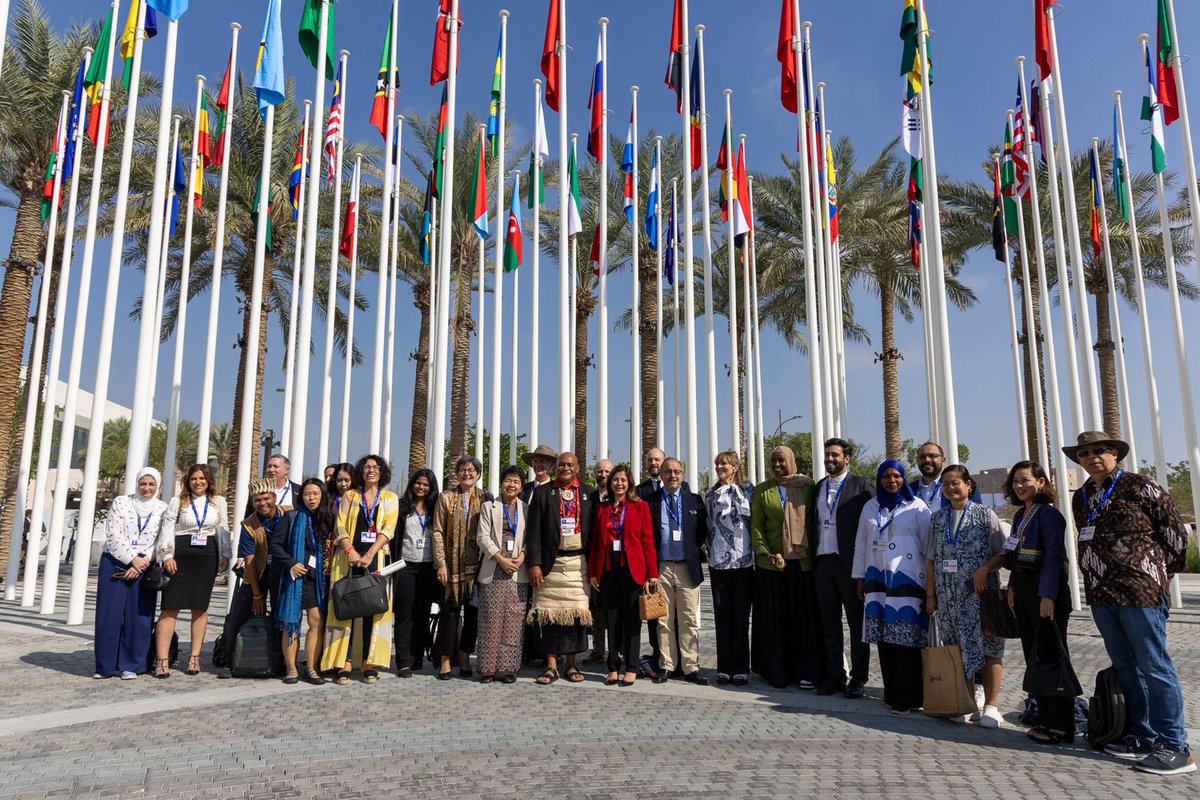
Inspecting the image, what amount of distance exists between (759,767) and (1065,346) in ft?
36.6

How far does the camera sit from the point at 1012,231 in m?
14.6

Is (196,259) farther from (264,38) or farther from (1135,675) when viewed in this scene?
(1135,675)

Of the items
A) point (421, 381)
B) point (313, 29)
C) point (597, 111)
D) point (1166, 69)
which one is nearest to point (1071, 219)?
point (1166, 69)

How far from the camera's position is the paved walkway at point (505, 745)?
3.96m

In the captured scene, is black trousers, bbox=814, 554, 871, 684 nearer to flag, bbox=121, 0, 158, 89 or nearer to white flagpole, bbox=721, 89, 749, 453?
white flagpole, bbox=721, 89, 749, 453

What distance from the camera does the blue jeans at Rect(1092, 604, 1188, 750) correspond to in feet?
14.9

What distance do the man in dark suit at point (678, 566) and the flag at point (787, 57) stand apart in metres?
7.17

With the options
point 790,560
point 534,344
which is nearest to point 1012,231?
point 534,344

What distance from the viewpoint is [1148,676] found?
15.1 ft

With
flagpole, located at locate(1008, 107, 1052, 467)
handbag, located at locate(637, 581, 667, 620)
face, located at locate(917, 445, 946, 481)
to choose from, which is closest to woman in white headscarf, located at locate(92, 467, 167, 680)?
handbag, located at locate(637, 581, 667, 620)

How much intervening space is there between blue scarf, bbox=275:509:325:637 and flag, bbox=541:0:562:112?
25.6 ft

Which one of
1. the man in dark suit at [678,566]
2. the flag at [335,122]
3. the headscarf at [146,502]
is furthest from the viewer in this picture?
the flag at [335,122]

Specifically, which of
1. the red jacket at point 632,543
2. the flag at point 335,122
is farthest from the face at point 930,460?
the flag at point 335,122

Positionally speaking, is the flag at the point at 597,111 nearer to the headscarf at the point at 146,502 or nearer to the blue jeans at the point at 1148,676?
the headscarf at the point at 146,502
